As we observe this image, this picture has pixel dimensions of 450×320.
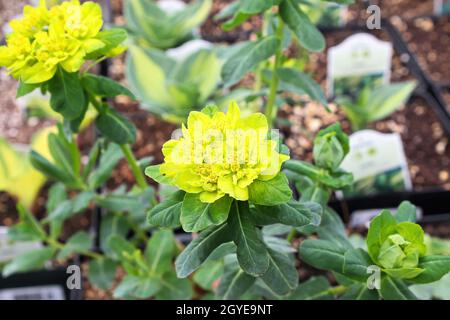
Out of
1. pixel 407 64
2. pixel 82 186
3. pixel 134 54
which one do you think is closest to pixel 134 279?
pixel 82 186

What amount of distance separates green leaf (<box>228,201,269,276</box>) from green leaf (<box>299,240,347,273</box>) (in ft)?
0.35

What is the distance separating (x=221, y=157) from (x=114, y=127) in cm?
27

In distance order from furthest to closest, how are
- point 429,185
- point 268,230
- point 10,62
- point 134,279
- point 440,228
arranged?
point 429,185
point 440,228
point 134,279
point 268,230
point 10,62

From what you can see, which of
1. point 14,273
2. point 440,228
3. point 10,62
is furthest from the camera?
point 440,228

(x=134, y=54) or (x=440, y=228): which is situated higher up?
(x=134, y=54)

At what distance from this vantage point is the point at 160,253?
3.00 ft

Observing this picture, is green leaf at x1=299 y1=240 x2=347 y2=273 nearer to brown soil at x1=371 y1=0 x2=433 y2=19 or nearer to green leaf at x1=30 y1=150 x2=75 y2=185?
green leaf at x1=30 y1=150 x2=75 y2=185

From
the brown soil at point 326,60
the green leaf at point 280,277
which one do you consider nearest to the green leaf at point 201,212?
the green leaf at point 280,277

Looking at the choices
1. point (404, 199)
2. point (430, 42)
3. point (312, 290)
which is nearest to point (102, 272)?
point (312, 290)

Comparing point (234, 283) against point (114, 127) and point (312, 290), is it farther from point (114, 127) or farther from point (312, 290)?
point (114, 127)

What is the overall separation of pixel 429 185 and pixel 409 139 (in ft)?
0.48

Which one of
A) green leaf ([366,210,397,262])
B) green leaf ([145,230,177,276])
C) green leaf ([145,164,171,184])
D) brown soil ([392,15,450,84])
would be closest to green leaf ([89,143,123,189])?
green leaf ([145,230,177,276])

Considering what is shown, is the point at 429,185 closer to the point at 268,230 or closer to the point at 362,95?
the point at 362,95

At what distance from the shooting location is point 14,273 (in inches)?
43.1
